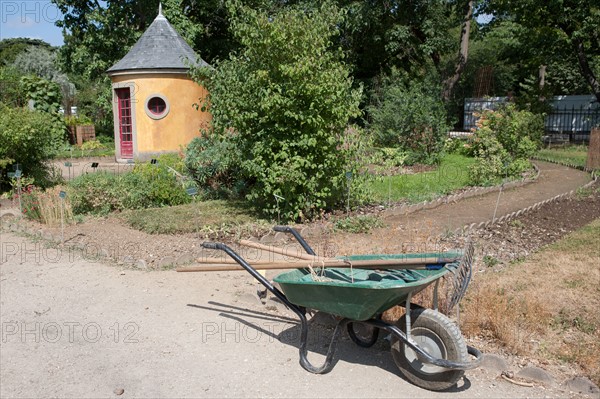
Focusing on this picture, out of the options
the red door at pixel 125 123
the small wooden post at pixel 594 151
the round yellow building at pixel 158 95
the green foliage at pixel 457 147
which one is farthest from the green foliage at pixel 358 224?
the red door at pixel 125 123

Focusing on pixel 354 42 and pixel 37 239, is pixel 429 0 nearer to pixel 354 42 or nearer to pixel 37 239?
pixel 354 42

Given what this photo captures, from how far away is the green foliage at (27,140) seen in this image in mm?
11773

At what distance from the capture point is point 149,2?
23453mm

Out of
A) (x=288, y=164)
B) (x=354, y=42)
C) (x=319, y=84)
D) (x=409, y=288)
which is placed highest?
(x=354, y=42)

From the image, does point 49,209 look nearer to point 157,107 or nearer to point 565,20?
point 157,107

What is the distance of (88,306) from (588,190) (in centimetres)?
1100

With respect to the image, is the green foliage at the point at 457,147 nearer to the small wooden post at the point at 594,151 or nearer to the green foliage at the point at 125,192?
the small wooden post at the point at 594,151

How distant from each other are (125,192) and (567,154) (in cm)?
1642

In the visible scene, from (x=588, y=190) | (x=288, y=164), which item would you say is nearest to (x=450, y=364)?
(x=288, y=164)

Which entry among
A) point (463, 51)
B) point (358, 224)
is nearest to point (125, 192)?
point (358, 224)

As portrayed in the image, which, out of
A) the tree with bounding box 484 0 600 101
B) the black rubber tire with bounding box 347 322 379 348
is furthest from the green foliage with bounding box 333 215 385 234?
the tree with bounding box 484 0 600 101

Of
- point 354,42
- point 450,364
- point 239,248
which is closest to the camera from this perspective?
point 450,364

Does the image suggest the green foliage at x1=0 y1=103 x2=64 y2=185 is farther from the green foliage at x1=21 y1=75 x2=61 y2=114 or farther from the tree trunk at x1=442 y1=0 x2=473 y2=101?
the tree trunk at x1=442 y1=0 x2=473 y2=101

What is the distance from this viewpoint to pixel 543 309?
532 centimetres
